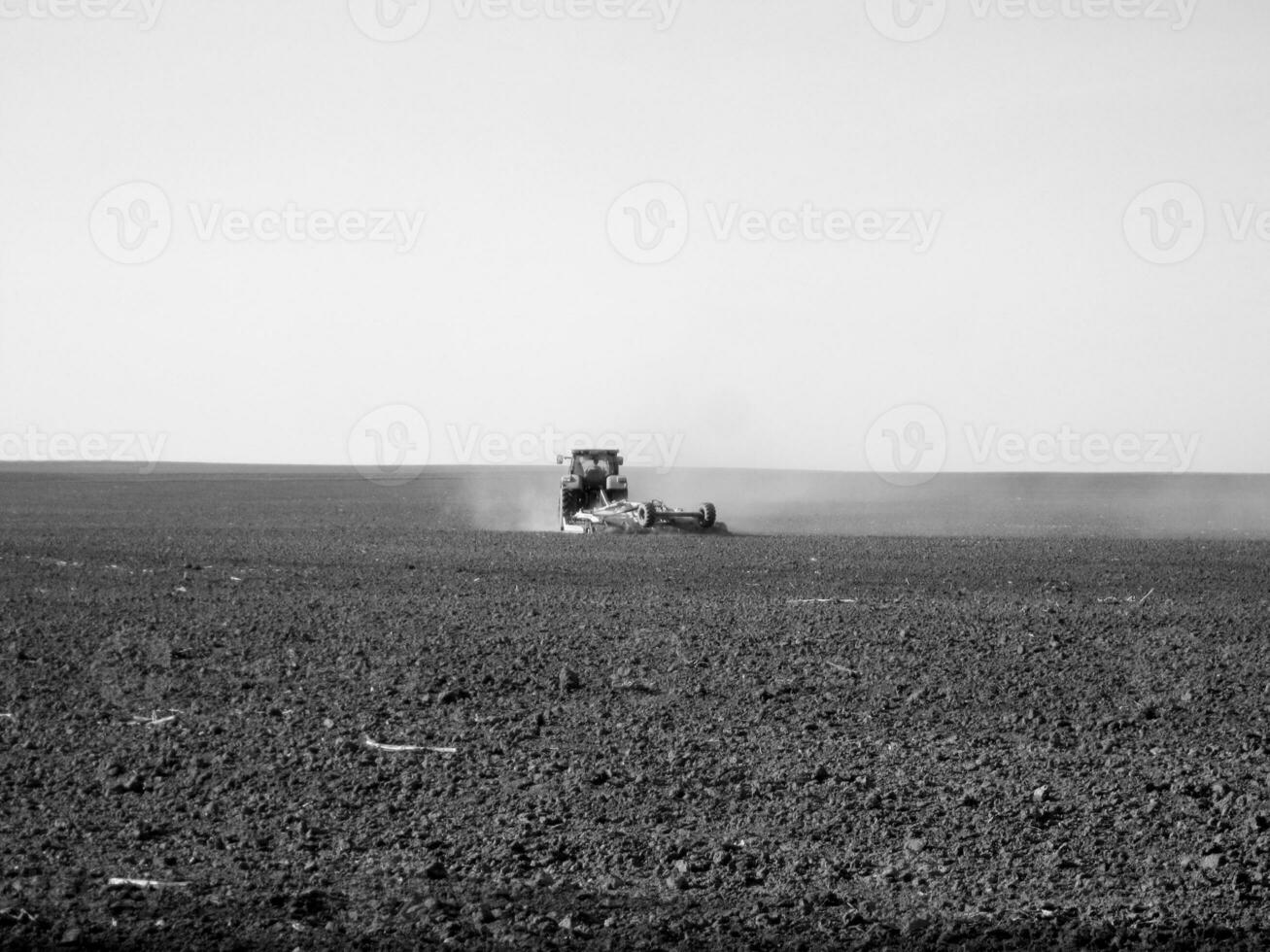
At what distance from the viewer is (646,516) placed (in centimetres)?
3303

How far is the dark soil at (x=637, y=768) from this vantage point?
7051mm

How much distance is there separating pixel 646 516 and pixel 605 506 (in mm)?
1700

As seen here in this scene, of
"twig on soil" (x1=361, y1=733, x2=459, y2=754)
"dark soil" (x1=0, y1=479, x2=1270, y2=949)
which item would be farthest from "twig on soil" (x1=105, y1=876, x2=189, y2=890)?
"twig on soil" (x1=361, y1=733, x2=459, y2=754)

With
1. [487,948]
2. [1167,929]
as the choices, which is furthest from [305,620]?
[1167,929]

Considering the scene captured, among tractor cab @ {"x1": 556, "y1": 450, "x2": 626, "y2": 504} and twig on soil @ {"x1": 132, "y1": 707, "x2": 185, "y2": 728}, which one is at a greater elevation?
tractor cab @ {"x1": 556, "y1": 450, "x2": 626, "y2": 504}

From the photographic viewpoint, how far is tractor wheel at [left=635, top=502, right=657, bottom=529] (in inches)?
1299

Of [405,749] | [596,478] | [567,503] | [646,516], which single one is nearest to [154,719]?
[405,749]

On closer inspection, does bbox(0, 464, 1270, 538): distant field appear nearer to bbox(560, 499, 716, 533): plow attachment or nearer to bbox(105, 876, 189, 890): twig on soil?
bbox(560, 499, 716, 533): plow attachment

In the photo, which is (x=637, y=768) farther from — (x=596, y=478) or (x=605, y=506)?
(x=596, y=478)

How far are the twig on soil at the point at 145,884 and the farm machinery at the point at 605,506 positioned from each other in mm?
25663

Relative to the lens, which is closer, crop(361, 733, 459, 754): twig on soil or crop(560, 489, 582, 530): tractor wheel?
crop(361, 733, 459, 754): twig on soil

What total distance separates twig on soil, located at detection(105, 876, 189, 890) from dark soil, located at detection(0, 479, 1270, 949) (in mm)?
54

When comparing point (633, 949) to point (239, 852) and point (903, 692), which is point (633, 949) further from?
point (903, 692)

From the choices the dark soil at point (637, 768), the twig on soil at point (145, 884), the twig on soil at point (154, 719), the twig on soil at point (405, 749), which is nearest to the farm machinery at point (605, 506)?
the dark soil at point (637, 768)
